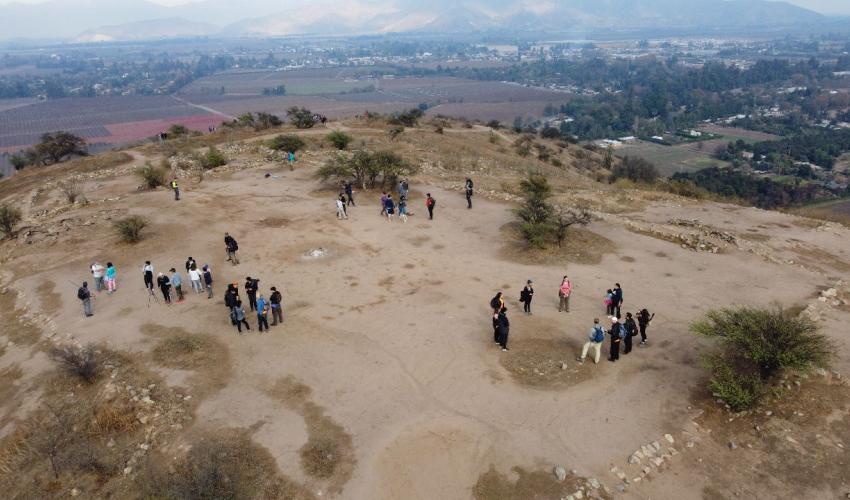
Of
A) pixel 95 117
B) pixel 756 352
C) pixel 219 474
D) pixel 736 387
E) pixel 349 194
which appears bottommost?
pixel 95 117

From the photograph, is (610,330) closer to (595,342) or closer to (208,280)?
(595,342)

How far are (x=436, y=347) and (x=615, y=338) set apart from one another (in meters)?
4.91

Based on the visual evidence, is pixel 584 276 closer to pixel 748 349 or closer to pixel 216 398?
pixel 748 349

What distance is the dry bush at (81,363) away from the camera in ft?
47.7

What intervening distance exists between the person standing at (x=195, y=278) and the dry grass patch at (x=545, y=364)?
11.0m

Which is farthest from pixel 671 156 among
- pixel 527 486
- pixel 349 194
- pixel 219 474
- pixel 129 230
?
pixel 219 474

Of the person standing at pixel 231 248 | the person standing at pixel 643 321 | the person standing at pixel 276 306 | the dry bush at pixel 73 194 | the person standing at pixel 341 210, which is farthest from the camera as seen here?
the dry bush at pixel 73 194

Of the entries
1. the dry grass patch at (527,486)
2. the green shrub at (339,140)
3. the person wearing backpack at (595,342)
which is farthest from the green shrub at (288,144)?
the dry grass patch at (527,486)

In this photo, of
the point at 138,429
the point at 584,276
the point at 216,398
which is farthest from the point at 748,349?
the point at 138,429

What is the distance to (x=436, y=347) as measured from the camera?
15812mm

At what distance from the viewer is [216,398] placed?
45.2ft

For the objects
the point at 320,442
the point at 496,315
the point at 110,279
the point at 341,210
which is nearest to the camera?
the point at 320,442

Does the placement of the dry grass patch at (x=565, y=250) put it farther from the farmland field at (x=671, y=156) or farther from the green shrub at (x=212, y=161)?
the farmland field at (x=671, y=156)

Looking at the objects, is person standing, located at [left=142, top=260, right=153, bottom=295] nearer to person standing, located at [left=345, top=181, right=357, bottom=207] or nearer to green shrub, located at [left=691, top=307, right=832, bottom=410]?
person standing, located at [left=345, top=181, right=357, bottom=207]
